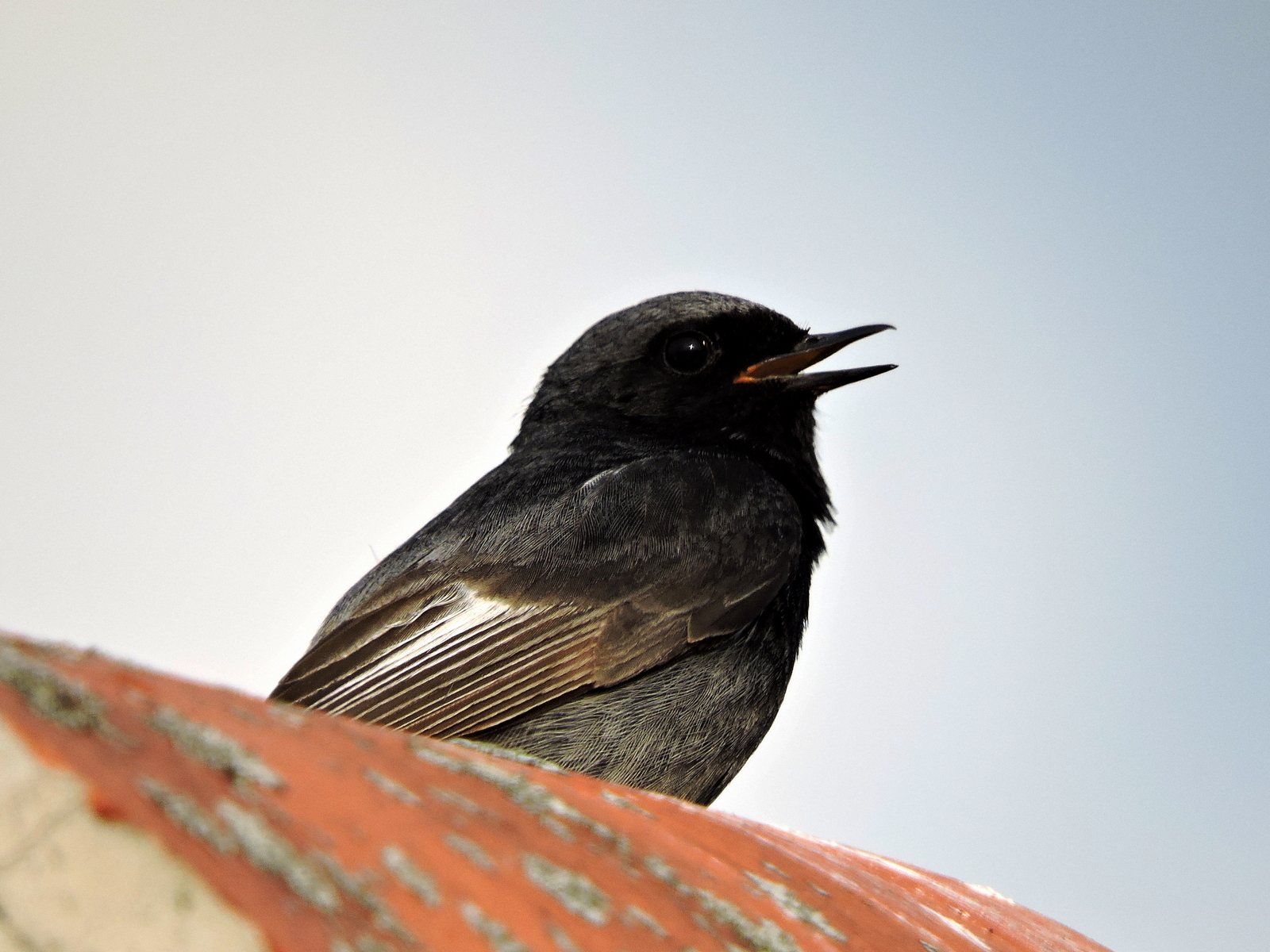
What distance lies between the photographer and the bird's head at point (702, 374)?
5184 mm

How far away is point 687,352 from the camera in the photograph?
520cm

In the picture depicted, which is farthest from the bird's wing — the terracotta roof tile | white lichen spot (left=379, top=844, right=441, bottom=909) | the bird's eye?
white lichen spot (left=379, top=844, right=441, bottom=909)

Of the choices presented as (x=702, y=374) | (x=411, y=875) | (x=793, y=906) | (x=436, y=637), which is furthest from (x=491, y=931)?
(x=702, y=374)

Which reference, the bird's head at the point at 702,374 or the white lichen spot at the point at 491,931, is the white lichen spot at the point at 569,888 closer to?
the white lichen spot at the point at 491,931

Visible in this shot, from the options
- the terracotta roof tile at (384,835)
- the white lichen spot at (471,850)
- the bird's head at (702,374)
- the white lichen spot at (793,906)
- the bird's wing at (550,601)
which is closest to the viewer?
the terracotta roof tile at (384,835)

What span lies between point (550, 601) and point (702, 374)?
1.46 metres

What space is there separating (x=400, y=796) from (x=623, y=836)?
457 millimetres

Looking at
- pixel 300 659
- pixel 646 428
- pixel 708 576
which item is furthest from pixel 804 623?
pixel 300 659

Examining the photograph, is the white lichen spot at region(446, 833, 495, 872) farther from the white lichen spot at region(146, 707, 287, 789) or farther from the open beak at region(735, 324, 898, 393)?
the open beak at region(735, 324, 898, 393)

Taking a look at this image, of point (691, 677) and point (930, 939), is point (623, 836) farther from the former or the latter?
point (691, 677)

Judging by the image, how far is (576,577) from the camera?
426cm

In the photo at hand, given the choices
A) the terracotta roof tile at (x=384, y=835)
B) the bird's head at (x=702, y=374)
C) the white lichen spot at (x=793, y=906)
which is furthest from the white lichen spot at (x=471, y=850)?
the bird's head at (x=702, y=374)

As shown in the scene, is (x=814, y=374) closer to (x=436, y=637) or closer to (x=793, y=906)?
(x=436, y=637)

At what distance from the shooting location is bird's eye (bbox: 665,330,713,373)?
5.20 m
